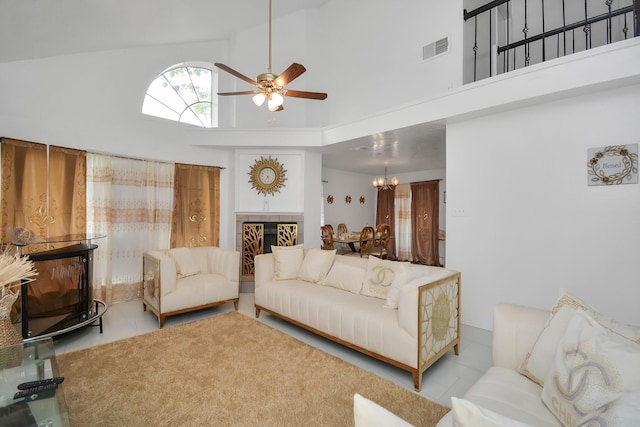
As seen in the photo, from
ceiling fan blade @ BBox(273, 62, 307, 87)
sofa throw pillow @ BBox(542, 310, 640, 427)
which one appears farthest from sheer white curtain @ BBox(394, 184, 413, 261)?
sofa throw pillow @ BBox(542, 310, 640, 427)

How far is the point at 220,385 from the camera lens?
85.7 inches

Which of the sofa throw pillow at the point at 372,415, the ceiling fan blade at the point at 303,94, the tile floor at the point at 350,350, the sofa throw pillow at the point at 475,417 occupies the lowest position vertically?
the tile floor at the point at 350,350

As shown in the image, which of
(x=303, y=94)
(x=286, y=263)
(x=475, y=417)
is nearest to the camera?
(x=475, y=417)

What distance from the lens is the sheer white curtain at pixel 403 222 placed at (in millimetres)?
7770

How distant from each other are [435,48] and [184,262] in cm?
429

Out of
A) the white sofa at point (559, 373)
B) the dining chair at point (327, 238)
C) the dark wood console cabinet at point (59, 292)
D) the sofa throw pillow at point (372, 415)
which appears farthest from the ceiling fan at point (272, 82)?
the dining chair at point (327, 238)

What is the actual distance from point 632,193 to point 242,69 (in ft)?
17.1

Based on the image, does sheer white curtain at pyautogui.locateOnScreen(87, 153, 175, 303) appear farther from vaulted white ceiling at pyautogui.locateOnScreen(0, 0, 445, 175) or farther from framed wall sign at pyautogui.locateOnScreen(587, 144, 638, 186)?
framed wall sign at pyautogui.locateOnScreen(587, 144, 638, 186)

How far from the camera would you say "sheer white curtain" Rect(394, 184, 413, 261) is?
7.77 meters

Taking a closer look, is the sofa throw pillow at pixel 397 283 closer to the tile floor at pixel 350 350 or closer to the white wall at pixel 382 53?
the tile floor at pixel 350 350

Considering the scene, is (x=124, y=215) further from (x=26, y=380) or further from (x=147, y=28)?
(x=26, y=380)

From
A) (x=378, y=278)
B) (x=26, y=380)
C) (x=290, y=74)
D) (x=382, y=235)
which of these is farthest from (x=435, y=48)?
(x=26, y=380)

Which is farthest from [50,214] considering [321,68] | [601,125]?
[601,125]

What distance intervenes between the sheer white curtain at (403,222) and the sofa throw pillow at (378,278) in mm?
5059
